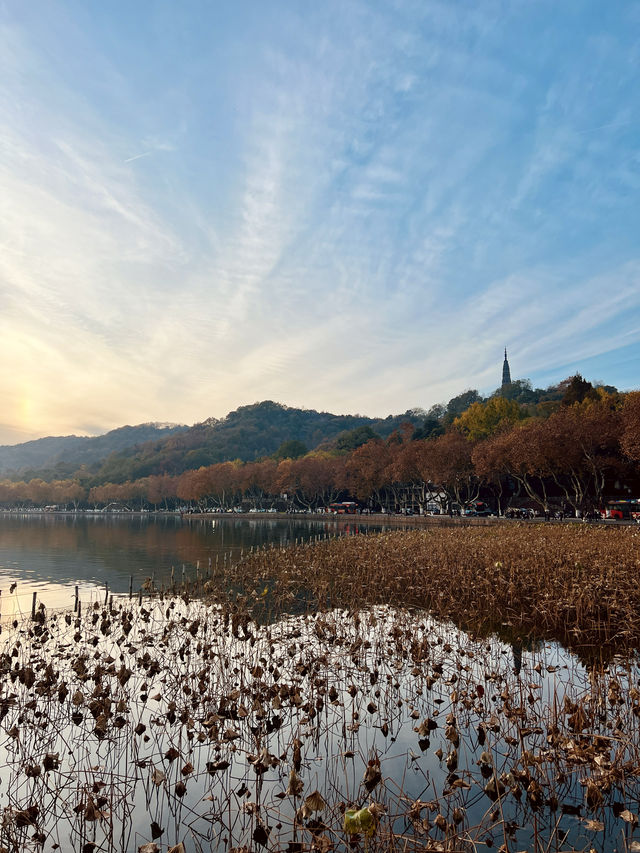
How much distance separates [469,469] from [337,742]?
201 feet

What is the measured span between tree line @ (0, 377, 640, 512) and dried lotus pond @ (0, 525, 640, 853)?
29.9 m

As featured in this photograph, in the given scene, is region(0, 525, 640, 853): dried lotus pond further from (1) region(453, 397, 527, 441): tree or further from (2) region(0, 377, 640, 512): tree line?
(1) region(453, 397, 527, 441): tree

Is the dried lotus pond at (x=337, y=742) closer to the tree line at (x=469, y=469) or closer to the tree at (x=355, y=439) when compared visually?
the tree line at (x=469, y=469)

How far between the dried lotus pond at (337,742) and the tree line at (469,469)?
98.0ft

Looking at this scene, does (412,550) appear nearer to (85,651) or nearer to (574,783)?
(85,651)

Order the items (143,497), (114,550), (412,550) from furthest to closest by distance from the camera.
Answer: (143,497)
(114,550)
(412,550)

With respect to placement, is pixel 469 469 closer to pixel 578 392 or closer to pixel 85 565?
pixel 578 392

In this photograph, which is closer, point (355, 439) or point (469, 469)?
point (469, 469)

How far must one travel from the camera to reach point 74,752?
7.00 metres

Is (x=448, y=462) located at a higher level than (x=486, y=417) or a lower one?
lower

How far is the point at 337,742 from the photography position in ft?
23.7

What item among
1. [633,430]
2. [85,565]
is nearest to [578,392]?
[633,430]

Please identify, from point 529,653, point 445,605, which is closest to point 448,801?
point 529,653

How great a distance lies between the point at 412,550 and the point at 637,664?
42.9 feet
